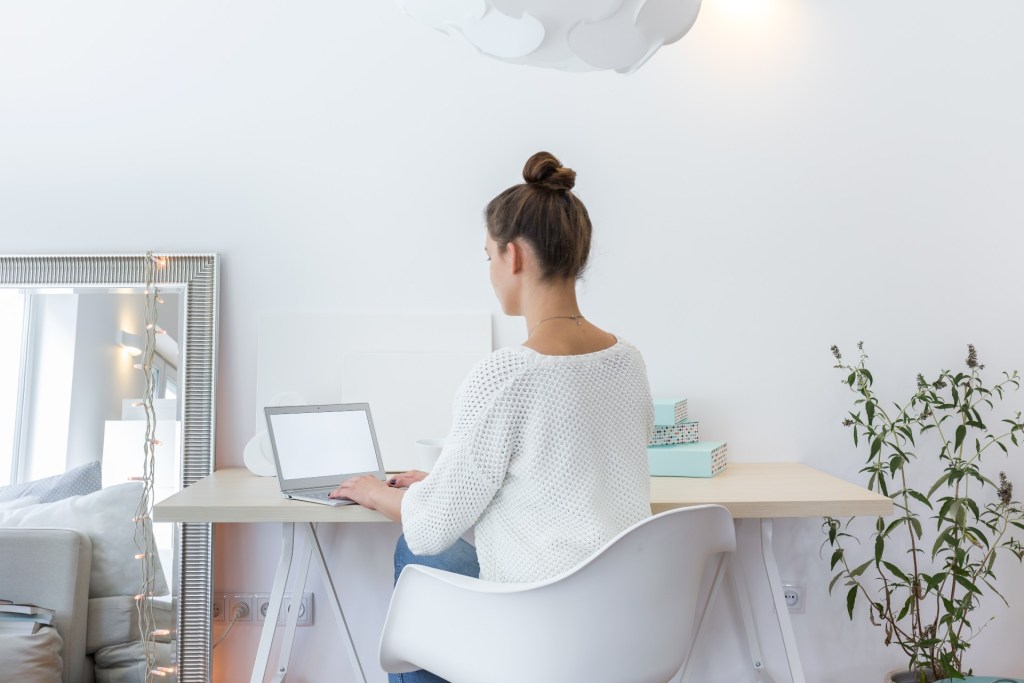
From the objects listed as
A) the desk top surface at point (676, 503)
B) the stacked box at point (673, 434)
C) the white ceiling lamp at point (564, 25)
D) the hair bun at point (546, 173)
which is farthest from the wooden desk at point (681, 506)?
the white ceiling lamp at point (564, 25)

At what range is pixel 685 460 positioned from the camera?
221cm

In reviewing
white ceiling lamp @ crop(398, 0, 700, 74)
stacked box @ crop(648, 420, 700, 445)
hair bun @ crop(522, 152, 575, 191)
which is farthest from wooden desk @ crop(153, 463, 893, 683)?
white ceiling lamp @ crop(398, 0, 700, 74)

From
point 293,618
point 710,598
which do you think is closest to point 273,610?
point 293,618

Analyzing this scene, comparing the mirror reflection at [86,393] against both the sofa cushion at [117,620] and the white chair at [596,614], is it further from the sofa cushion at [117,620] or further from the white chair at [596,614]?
the white chair at [596,614]

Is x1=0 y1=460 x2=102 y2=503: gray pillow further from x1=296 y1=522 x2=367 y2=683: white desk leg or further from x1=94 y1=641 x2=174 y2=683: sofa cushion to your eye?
x1=296 y1=522 x2=367 y2=683: white desk leg

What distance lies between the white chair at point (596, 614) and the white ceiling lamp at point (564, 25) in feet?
2.23

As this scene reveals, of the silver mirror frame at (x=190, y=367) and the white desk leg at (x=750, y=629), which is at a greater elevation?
the silver mirror frame at (x=190, y=367)

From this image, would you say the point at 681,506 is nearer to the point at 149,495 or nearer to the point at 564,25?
the point at 564,25

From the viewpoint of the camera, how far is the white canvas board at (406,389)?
2406mm

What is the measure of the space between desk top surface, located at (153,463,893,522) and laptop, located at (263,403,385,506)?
0.07m

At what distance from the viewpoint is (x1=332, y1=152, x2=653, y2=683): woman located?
56.1 inches

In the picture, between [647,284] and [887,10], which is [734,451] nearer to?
[647,284]

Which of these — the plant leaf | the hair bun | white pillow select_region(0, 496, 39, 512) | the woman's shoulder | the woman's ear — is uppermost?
the hair bun

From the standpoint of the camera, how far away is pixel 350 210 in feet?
8.15
